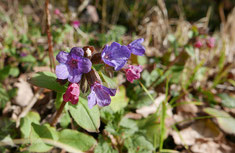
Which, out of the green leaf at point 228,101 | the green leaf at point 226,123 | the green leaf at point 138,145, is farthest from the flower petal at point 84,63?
the green leaf at point 228,101

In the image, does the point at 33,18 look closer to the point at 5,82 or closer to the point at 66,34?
the point at 66,34

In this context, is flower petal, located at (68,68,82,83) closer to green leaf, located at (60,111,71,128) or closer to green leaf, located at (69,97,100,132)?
green leaf, located at (69,97,100,132)

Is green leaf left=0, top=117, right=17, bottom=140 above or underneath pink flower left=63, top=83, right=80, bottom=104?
underneath

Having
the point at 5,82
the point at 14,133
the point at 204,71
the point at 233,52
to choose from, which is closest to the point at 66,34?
the point at 5,82

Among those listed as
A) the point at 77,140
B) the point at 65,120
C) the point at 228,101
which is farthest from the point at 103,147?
the point at 228,101

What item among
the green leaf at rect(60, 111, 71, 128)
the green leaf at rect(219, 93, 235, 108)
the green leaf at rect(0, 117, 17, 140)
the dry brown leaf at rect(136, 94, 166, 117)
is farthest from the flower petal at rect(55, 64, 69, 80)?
the green leaf at rect(219, 93, 235, 108)

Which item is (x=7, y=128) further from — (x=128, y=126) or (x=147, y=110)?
(x=147, y=110)
